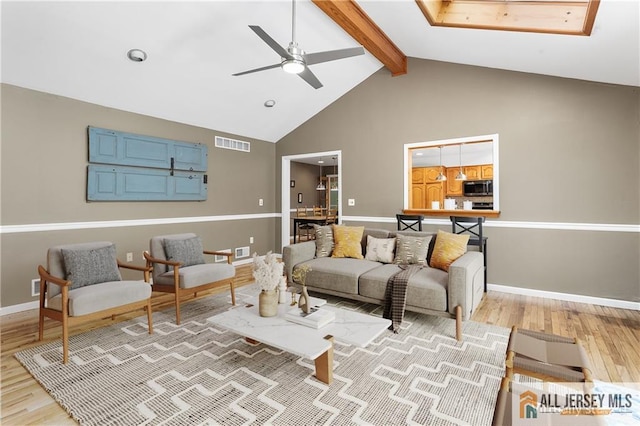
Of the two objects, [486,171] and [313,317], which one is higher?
[486,171]

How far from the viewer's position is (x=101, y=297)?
2633mm

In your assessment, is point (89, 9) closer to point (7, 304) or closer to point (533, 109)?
point (7, 304)

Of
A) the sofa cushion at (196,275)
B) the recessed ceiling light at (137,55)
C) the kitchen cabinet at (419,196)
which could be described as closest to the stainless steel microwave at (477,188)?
the kitchen cabinet at (419,196)

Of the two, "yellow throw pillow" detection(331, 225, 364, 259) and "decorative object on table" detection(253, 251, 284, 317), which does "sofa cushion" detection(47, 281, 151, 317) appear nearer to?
"decorative object on table" detection(253, 251, 284, 317)

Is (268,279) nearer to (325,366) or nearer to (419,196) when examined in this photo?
(325,366)

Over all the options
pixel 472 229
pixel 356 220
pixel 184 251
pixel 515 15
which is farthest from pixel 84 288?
pixel 515 15

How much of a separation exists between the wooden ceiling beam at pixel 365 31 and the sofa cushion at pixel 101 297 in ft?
11.3

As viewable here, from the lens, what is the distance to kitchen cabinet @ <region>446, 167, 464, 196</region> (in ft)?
27.3

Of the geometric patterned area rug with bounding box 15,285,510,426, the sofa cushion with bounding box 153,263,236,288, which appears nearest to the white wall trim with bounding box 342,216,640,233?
the geometric patterned area rug with bounding box 15,285,510,426

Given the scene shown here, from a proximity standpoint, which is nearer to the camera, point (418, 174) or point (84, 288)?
point (84, 288)

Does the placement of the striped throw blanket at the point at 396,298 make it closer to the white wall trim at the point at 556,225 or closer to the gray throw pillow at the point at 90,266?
the white wall trim at the point at 556,225

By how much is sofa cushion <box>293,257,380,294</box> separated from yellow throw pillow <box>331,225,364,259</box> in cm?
15

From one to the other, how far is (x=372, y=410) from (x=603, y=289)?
365 cm

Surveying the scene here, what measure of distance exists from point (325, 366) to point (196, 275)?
185 centimetres
